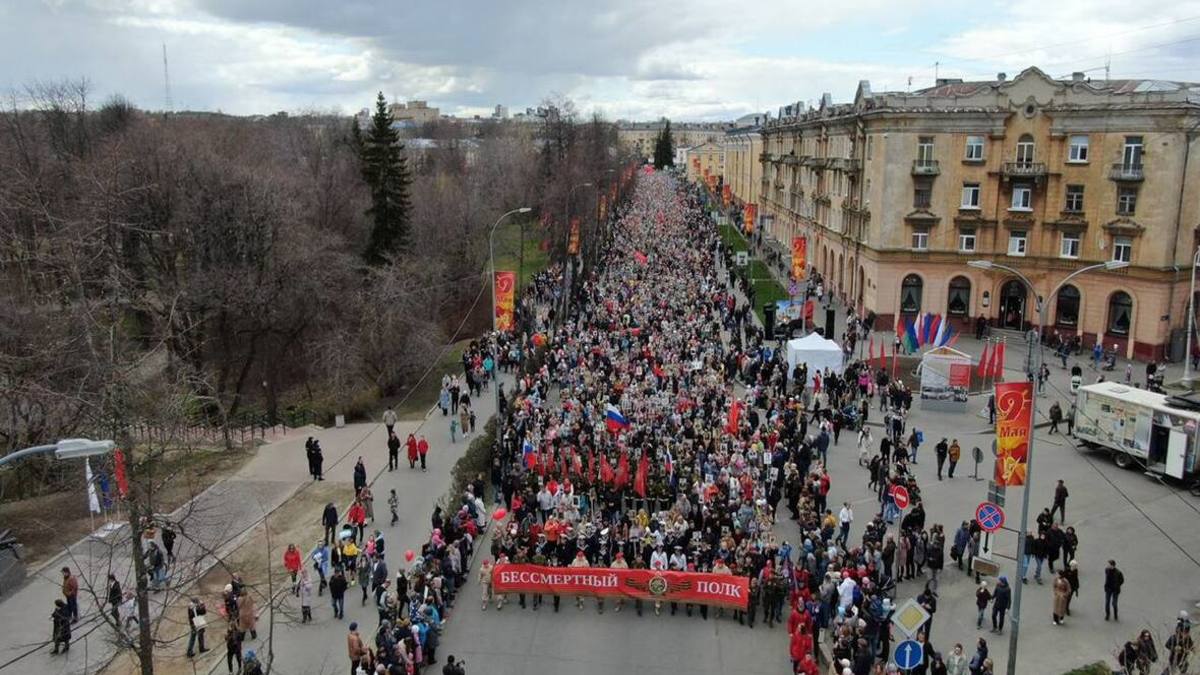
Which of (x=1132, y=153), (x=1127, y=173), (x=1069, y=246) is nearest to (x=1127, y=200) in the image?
(x=1127, y=173)

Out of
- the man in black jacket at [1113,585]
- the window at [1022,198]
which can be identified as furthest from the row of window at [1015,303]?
the man in black jacket at [1113,585]

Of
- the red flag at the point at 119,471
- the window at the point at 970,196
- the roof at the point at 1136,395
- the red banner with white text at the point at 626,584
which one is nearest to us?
the red flag at the point at 119,471

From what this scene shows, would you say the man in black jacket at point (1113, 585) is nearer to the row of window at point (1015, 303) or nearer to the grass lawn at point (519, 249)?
the row of window at point (1015, 303)

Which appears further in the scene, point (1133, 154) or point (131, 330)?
point (1133, 154)

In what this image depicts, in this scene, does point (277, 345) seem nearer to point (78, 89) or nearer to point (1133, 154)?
point (78, 89)

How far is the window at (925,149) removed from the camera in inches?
1847

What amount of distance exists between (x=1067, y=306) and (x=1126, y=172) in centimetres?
700

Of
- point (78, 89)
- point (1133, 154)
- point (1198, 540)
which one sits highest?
point (78, 89)

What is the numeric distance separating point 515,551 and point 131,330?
27.1 m

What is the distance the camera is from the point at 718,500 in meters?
22.0

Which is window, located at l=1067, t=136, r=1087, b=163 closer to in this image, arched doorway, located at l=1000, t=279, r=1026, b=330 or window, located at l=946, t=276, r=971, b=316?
arched doorway, located at l=1000, t=279, r=1026, b=330

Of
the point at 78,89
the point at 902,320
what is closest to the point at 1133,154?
the point at 902,320

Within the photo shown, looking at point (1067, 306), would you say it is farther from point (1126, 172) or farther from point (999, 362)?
point (999, 362)

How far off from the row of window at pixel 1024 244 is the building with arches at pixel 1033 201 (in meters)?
0.06
